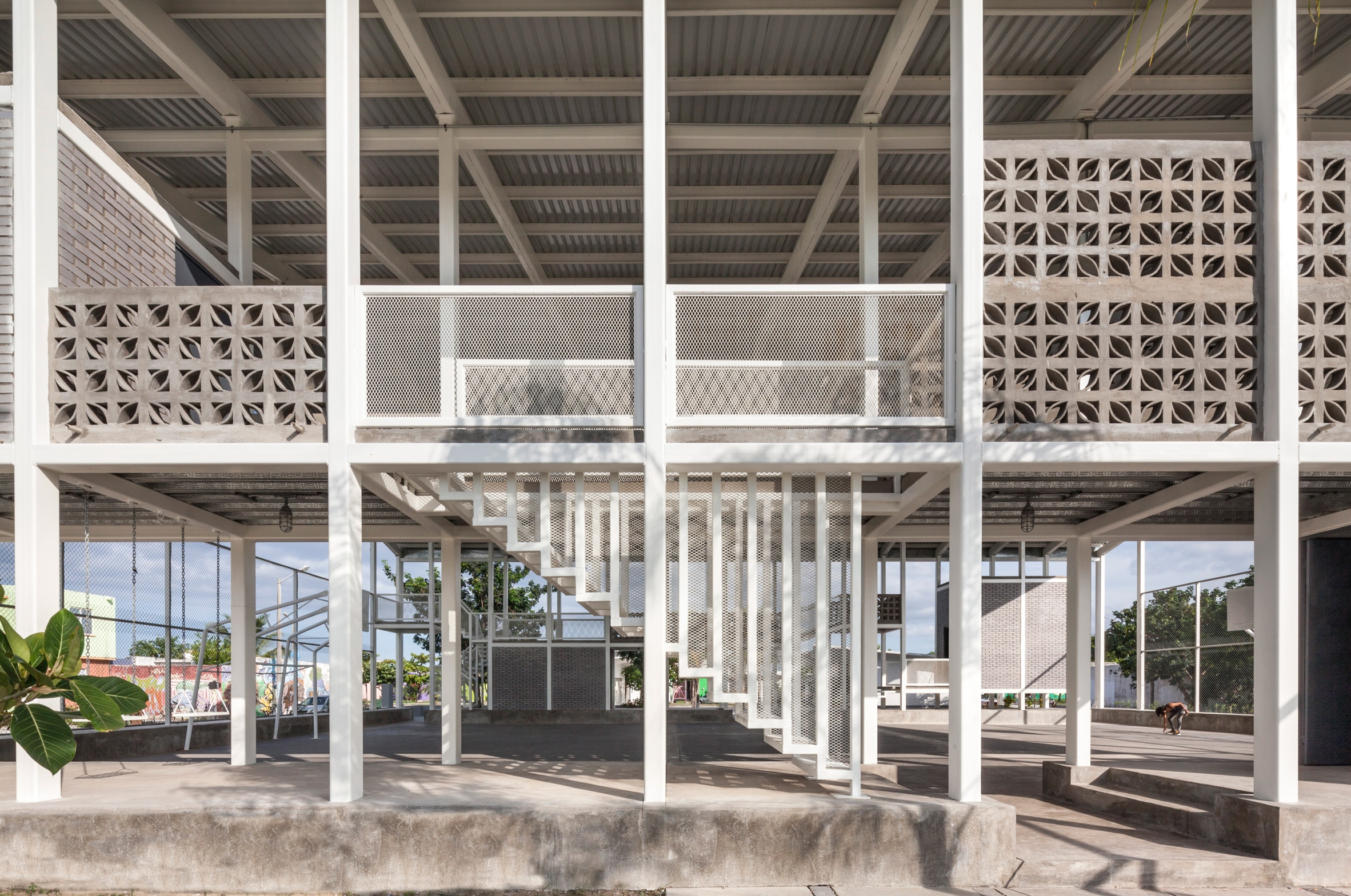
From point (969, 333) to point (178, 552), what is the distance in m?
15.1

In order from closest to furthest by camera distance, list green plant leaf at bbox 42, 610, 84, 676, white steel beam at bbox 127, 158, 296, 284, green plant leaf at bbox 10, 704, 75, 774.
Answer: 1. green plant leaf at bbox 10, 704, 75, 774
2. green plant leaf at bbox 42, 610, 84, 676
3. white steel beam at bbox 127, 158, 296, 284

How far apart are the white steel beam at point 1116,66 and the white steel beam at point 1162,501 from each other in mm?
4219

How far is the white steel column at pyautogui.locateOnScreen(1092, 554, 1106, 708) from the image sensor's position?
2370 centimetres

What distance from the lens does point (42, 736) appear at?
8.62 m

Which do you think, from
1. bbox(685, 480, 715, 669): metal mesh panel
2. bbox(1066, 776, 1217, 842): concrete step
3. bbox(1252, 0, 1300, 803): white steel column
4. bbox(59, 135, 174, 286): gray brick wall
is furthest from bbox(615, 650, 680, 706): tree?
Answer: bbox(1252, 0, 1300, 803): white steel column

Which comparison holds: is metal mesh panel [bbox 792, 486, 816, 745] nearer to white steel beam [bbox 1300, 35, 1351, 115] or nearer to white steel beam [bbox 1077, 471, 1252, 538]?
white steel beam [bbox 1077, 471, 1252, 538]

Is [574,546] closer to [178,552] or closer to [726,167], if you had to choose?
[726,167]

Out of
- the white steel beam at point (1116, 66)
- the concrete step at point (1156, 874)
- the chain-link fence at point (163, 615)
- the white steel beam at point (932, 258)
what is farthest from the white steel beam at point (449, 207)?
the concrete step at point (1156, 874)

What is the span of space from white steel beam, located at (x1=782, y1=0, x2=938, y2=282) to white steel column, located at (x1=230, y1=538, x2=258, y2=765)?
9.35 metres

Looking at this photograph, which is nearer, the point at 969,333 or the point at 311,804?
the point at 311,804

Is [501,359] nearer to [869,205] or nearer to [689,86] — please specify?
[689,86]

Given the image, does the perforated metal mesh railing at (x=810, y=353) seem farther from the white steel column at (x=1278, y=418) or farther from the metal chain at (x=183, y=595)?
the metal chain at (x=183, y=595)

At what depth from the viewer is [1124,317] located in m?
9.76

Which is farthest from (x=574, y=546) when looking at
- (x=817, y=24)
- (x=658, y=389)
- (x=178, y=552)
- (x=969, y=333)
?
(x=178, y=552)
